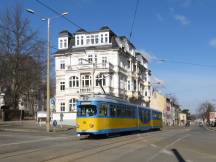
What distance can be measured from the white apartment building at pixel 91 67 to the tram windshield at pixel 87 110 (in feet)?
107

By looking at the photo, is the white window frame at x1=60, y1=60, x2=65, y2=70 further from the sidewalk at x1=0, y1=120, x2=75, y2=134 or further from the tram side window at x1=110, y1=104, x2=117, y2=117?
the tram side window at x1=110, y1=104, x2=117, y2=117

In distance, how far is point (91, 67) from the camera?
64688 mm

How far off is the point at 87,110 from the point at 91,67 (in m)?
36.3

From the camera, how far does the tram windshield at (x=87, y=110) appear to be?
28.4 m

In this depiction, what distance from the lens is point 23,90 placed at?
61.5 metres

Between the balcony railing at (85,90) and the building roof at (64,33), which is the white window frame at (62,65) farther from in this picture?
the balcony railing at (85,90)

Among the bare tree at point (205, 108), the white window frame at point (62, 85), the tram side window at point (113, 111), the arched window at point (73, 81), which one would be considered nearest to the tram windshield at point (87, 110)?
the tram side window at point (113, 111)

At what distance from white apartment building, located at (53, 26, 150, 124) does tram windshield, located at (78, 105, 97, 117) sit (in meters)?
32.6

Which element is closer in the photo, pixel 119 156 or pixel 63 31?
pixel 119 156

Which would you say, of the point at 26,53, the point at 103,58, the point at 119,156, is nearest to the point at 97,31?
the point at 103,58

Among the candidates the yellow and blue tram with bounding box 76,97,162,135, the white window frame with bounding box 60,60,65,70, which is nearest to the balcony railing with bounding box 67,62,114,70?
the white window frame with bounding box 60,60,65,70

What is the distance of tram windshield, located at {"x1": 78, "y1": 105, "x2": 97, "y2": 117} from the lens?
2844 cm

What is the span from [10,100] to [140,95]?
92.7 ft

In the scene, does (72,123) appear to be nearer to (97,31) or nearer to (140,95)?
(97,31)
